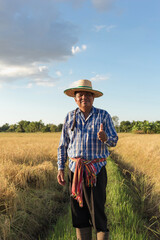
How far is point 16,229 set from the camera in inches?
116

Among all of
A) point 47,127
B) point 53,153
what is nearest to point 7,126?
point 47,127

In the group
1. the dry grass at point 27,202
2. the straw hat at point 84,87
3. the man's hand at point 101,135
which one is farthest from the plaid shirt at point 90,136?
the dry grass at point 27,202

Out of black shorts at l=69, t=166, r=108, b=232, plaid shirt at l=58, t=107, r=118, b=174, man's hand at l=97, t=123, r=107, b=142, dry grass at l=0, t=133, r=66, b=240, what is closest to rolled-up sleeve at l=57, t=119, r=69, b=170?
plaid shirt at l=58, t=107, r=118, b=174

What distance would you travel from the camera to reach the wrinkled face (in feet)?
7.97

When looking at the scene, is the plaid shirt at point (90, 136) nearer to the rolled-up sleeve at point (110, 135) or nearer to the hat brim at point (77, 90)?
the rolled-up sleeve at point (110, 135)

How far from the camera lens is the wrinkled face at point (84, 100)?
2.43 meters

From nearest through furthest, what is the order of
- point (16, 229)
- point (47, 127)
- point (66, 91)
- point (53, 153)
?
point (66, 91) → point (16, 229) → point (53, 153) → point (47, 127)

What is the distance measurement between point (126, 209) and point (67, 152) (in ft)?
4.76

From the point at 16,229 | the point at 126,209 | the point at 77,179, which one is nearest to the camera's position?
the point at 77,179

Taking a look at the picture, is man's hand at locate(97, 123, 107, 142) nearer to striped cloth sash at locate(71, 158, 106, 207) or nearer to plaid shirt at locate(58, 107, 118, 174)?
plaid shirt at locate(58, 107, 118, 174)

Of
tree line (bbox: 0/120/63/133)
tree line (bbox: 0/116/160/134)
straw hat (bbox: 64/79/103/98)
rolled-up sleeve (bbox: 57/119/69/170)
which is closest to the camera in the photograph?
straw hat (bbox: 64/79/103/98)

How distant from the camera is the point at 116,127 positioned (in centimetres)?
8931

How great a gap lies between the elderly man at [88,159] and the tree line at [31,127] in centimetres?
8459

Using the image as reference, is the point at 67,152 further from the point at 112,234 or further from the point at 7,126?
the point at 7,126
